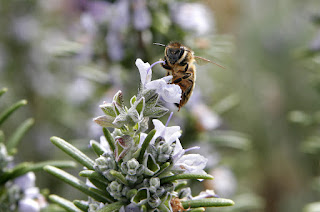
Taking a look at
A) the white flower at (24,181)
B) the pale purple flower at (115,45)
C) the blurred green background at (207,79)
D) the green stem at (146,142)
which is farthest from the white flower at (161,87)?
the pale purple flower at (115,45)

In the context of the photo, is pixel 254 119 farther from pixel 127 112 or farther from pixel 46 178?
pixel 127 112

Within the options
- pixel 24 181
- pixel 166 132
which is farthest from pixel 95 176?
pixel 24 181

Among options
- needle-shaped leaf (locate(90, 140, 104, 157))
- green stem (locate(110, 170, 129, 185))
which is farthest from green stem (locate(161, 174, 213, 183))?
needle-shaped leaf (locate(90, 140, 104, 157))

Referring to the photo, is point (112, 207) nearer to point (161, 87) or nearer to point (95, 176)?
point (95, 176)

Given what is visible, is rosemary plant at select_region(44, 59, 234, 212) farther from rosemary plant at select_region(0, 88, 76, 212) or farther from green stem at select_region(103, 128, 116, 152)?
rosemary plant at select_region(0, 88, 76, 212)

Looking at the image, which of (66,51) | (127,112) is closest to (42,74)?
(66,51)

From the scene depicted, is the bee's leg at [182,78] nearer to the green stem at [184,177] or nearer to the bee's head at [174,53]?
the bee's head at [174,53]


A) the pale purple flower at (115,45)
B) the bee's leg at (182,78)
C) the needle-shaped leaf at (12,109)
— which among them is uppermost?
the pale purple flower at (115,45)
